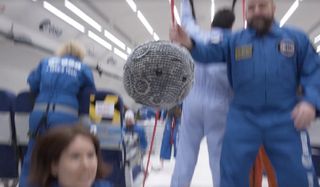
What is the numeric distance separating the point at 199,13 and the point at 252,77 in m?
6.95

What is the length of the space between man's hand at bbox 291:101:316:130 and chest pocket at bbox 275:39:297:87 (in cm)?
12

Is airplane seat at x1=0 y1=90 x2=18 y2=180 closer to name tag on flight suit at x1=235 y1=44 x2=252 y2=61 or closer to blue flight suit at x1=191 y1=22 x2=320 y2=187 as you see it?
blue flight suit at x1=191 y1=22 x2=320 y2=187

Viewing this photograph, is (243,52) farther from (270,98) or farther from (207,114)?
(207,114)

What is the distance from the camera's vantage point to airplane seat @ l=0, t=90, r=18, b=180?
203cm

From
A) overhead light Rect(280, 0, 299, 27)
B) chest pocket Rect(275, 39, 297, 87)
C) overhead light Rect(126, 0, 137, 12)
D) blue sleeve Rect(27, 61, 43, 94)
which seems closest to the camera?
chest pocket Rect(275, 39, 297, 87)

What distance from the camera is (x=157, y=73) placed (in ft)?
2.94

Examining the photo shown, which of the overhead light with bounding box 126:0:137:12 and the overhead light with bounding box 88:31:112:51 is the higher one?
the overhead light with bounding box 126:0:137:12

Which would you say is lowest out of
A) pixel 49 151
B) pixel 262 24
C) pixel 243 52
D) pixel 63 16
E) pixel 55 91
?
pixel 49 151

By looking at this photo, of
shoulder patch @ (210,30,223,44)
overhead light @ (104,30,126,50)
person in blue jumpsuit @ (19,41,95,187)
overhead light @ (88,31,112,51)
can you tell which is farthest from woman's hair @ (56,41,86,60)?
overhead light @ (104,30,126,50)

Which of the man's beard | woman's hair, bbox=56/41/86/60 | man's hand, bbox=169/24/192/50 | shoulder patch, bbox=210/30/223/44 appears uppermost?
woman's hair, bbox=56/41/86/60

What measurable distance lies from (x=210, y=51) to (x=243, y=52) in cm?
14

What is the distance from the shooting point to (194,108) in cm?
177

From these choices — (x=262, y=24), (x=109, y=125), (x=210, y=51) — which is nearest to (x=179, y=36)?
(x=210, y=51)

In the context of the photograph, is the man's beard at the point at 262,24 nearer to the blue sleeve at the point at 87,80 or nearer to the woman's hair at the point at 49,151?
the woman's hair at the point at 49,151
